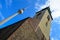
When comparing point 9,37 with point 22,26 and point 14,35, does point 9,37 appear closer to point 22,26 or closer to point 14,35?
point 14,35

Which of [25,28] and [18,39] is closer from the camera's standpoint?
[18,39]

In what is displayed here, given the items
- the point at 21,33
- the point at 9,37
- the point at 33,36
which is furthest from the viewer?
the point at 33,36

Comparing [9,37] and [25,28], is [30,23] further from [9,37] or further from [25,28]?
[9,37]

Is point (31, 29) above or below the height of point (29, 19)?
below

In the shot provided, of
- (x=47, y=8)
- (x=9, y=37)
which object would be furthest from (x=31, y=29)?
(x=47, y=8)

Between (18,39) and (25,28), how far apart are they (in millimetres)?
2024

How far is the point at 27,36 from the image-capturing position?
20.4 m

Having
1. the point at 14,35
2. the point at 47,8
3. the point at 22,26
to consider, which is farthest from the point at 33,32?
the point at 47,8

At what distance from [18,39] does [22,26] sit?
1940 millimetres

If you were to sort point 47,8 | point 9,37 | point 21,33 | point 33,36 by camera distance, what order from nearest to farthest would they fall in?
point 9,37 → point 21,33 → point 33,36 → point 47,8

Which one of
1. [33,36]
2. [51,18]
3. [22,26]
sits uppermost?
[51,18]

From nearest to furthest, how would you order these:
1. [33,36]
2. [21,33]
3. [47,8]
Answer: [21,33], [33,36], [47,8]

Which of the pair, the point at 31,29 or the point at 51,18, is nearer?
the point at 31,29

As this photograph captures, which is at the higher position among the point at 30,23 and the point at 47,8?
the point at 47,8
